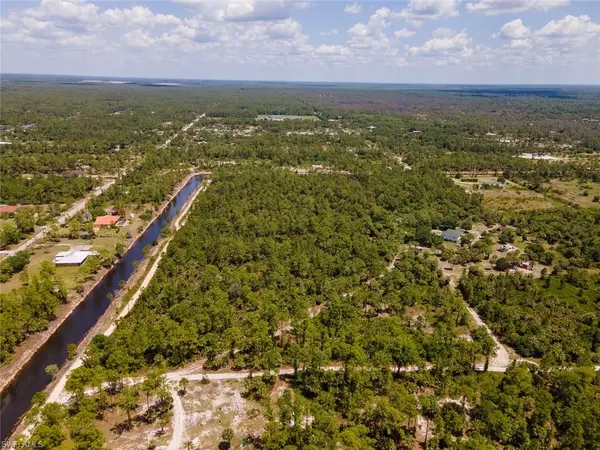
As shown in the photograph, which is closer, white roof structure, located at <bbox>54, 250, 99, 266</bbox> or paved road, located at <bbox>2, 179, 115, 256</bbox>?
white roof structure, located at <bbox>54, 250, 99, 266</bbox>

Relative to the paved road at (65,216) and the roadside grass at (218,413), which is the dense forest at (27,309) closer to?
the paved road at (65,216)

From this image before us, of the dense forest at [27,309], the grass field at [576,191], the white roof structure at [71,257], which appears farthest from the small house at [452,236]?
the dense forest at [27,309]

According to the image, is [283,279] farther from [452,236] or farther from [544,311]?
[452,236]

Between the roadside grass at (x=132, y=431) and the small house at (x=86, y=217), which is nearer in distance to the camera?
the roadside grass at (x=132, y=431)

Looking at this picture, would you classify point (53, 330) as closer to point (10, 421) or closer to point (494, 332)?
point (10, 421)

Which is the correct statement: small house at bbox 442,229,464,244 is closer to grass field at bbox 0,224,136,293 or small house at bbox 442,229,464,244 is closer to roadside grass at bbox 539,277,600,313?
roadside grass at bbox 539,277,600,313

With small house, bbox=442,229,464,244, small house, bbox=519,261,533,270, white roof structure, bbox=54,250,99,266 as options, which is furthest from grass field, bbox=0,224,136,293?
small house, bbox=519,261,533,270

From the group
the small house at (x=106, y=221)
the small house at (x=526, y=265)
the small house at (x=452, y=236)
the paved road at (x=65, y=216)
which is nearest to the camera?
the small house at (x=526, y=265)
